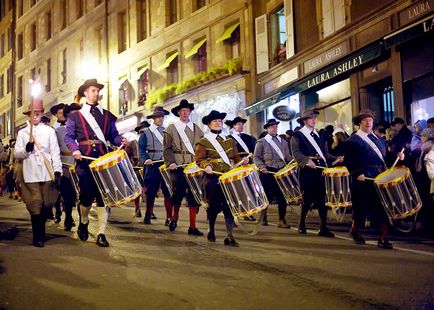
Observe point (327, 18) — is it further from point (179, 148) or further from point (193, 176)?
point (193, 176)

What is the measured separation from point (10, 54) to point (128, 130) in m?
Answer: 24.0

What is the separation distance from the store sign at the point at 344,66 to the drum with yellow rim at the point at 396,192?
7.27 meters

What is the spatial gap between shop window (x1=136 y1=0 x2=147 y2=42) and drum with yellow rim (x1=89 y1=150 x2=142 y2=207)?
84.2ft

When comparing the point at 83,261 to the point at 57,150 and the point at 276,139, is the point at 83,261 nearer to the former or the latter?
the point at 57,150

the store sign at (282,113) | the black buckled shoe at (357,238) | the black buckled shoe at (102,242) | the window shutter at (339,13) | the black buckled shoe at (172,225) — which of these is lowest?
the black buckled shoe at (357,238)

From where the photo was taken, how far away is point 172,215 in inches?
410

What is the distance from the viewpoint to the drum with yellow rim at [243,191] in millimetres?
7652

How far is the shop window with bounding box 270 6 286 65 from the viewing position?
22.4 metres

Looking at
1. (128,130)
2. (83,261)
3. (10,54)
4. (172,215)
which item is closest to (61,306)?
(83,261)

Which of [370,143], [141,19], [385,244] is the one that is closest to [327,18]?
[370,143]

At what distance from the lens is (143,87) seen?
31.5 meters

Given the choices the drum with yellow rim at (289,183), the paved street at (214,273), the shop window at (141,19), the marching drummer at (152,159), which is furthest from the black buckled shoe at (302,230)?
the shop window at (141,19)

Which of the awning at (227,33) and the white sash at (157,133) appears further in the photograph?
the awning at (227,33)

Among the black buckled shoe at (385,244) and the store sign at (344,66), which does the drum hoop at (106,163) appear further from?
the store sign at (344,66)
